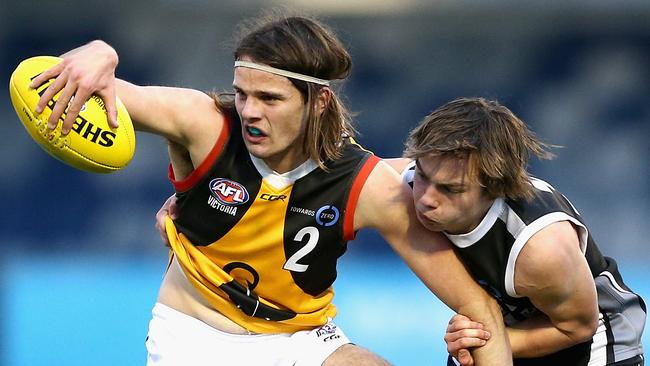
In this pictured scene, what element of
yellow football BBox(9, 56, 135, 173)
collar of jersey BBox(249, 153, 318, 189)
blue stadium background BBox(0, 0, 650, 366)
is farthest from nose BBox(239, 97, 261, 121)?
blue stadium background BBox(0, 0, 650, 366)

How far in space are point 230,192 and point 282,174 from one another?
0.20 meters

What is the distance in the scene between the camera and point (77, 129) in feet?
10.3

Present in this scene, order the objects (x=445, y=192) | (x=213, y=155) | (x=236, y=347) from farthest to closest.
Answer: (x=236, y=347) → (x=213, y=155) → (x=445, y=192)

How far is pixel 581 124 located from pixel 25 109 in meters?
7.17

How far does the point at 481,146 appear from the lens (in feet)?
11.2

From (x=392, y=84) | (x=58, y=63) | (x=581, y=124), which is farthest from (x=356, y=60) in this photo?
(x=58, y=63)

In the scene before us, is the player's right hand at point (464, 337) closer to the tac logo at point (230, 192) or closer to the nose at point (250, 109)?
the tac logo at point (230, 192)

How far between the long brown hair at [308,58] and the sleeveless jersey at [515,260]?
338mm

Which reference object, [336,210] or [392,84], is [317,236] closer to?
[336,210]

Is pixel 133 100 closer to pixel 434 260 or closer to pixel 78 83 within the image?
pixel 78 83

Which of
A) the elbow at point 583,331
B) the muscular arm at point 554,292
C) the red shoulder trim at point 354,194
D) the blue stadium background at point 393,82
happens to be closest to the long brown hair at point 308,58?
the red shoulder trim at point 354,194

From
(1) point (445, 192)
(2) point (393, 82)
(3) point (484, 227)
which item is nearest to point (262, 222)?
(1) point (445, 192)

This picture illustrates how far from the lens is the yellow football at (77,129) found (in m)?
3.12

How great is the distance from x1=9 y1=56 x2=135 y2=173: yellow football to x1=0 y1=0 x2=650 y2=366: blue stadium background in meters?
5.85
